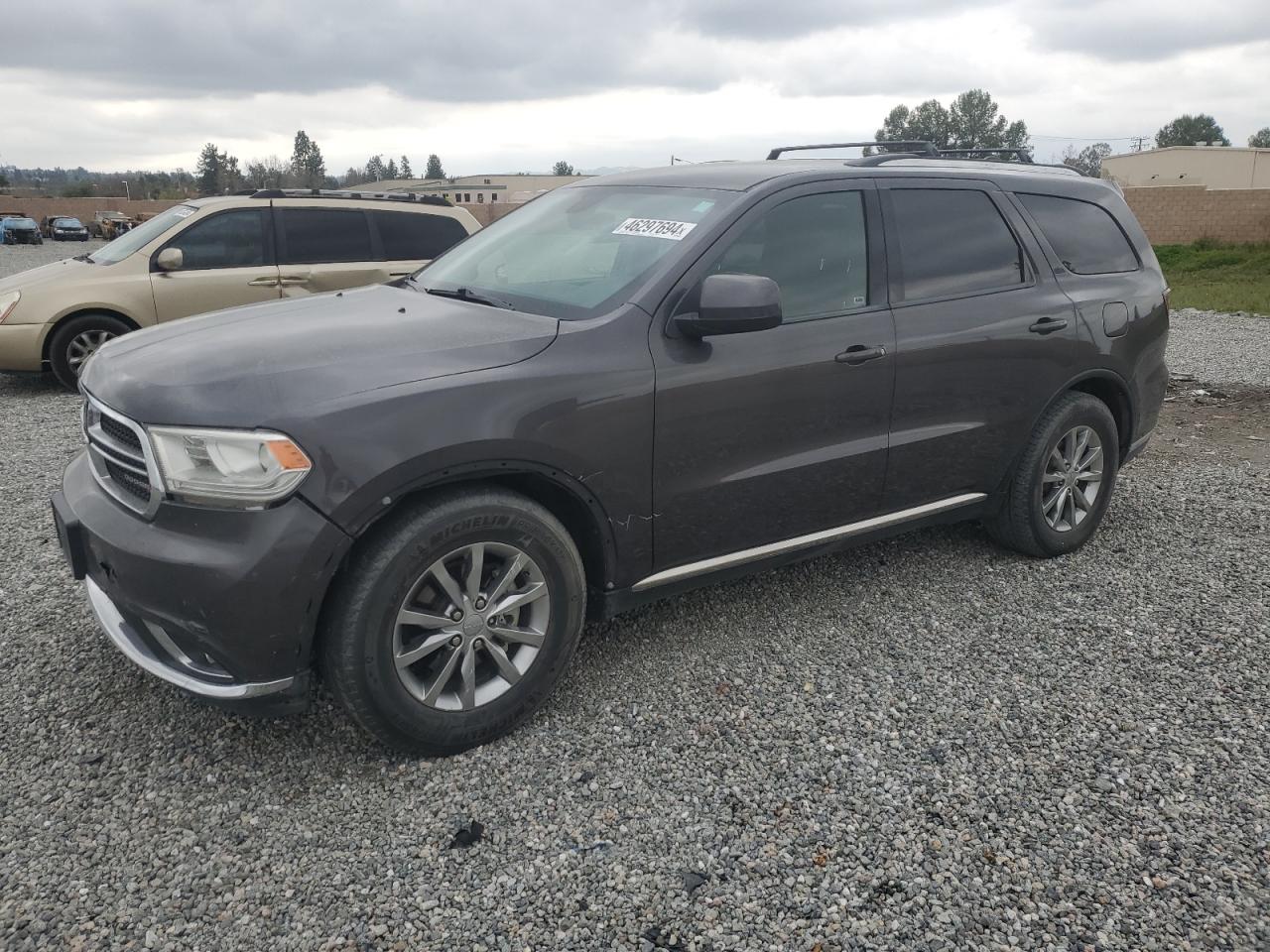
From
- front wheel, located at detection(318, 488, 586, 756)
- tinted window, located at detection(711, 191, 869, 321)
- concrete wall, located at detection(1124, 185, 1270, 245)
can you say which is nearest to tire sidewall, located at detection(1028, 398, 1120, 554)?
tinted window, located at detection(711, 191, 869, 321)

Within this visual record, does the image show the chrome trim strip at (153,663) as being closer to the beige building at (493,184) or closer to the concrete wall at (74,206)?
the concrete wall at (74,206)

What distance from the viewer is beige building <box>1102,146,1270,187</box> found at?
47559mm

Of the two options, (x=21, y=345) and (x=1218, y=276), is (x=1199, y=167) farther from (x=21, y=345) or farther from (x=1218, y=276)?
(x=21, y=345)

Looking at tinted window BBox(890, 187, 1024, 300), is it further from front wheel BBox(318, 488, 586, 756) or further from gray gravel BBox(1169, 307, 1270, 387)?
gray gravel BBox(1169, 307, 1270, 387)

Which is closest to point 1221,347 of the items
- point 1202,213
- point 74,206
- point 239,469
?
point 239,469

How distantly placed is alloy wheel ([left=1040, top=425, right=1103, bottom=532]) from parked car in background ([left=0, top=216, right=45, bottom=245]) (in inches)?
1689

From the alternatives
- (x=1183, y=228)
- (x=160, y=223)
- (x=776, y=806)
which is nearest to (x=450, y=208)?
(x=160, y=223)

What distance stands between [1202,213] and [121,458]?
27208 millimetres

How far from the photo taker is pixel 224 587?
8.39 ft

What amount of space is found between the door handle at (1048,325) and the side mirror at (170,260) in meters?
7.04

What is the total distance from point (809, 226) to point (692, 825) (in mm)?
2223

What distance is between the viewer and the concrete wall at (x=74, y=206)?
181 ft

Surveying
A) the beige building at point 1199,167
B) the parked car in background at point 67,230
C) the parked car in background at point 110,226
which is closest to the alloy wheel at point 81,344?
the parked car in background at point 67,230

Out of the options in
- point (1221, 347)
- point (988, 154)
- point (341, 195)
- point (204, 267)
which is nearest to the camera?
point (988, 154)
